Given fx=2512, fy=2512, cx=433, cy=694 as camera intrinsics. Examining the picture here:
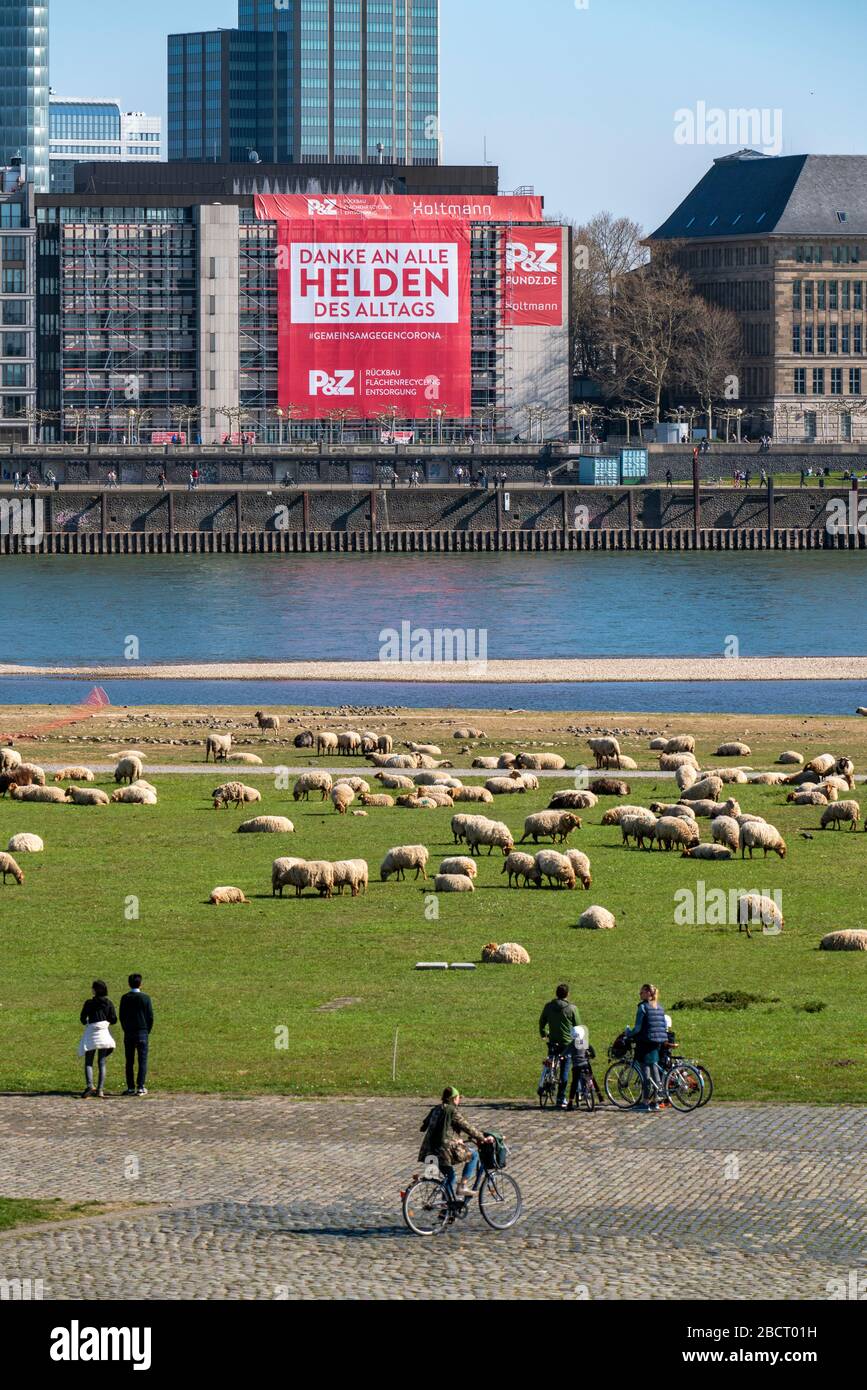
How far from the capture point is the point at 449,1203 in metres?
28.7

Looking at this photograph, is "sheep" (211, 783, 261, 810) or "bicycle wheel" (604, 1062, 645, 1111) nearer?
"bicycle wheel" (604, 1062, 645, 1111)

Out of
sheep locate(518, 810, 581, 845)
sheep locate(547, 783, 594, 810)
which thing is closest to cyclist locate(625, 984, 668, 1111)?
sheep locate(518, 810, 581, 845)

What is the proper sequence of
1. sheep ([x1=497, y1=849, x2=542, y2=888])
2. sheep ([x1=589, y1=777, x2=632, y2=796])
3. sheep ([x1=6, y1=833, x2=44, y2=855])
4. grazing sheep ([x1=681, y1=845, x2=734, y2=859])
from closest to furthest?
sheep ([x1=497, y1=849, x2=542, y2=888]) < grazing sheep ([x1=681, y1=845, x2=734, y2=859]) < sheep ([x1=6, y1=833, x2=44, y2=855]) < sheep ([x1=589, y1=777, x2=632, y2=796])

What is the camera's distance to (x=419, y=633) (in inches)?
5448

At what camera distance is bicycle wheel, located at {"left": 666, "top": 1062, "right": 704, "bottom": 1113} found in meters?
34.1

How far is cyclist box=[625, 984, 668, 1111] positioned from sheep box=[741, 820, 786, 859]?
2103 centimetres

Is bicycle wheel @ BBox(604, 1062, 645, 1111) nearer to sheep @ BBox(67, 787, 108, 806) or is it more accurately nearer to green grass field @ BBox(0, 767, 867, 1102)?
green grass field @ BBox(0, 767, 867, 1102)

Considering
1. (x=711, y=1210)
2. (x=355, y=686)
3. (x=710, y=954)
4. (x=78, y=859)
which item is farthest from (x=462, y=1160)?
(x=355, y=686)

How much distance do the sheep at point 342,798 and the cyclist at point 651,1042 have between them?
28678 millimetres

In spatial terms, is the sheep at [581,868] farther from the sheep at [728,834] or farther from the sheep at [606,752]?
the sheep at [606,752]

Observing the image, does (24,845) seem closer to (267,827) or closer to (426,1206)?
(267,827)

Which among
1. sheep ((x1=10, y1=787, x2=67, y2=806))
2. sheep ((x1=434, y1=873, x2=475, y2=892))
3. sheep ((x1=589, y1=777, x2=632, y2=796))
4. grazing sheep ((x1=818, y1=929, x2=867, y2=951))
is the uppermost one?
sheep ((x1=589, y1=777, x2=632, y2=796))

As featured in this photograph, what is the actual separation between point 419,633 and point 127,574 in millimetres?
49838
